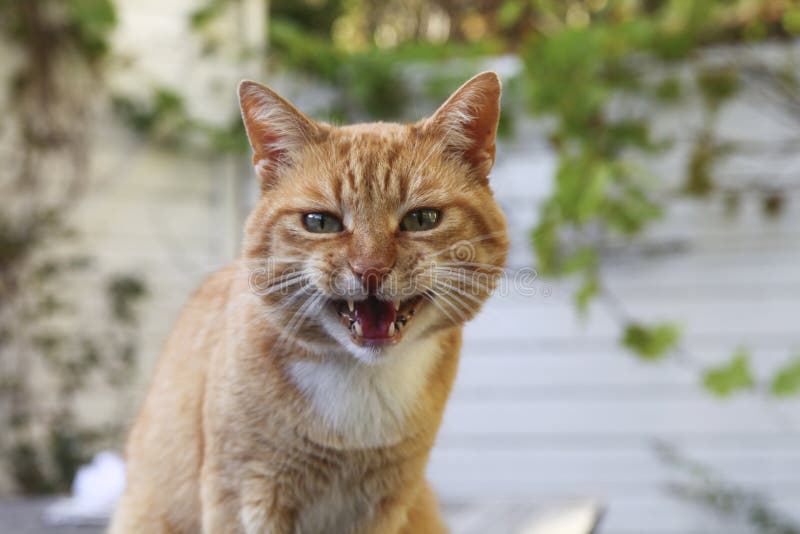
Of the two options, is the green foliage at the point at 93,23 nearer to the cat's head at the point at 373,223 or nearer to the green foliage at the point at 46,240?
the green foliage at the point at 46,240

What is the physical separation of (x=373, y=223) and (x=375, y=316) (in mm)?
135

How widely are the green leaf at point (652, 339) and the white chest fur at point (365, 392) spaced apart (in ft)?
6.70

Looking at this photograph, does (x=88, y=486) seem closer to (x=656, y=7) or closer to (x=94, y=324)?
(x=94, y=324)

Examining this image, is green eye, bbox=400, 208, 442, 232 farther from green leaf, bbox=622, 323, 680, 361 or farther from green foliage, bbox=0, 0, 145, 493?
green foliage, bbox=0, 0, 145, 493

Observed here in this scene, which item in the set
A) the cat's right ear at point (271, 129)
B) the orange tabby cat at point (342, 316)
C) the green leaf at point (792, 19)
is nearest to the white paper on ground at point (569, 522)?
the orange tabby cat at point (342, 316)

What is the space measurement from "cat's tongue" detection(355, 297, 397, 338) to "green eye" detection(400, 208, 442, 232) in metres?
0.12

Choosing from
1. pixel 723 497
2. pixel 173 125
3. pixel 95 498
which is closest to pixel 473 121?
pixel 95 498

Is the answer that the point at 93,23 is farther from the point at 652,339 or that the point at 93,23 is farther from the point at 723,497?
the point at 723,497

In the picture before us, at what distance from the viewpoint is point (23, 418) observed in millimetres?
3699

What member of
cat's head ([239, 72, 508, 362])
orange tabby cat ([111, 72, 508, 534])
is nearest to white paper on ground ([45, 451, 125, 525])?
orange tabby cat ([111, 72, 508, 534])

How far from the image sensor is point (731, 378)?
3102 mm

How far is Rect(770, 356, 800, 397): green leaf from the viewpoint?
296 centimetres

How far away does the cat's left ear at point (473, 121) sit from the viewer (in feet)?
4.33

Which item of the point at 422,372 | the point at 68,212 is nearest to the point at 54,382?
the point at 68,212
